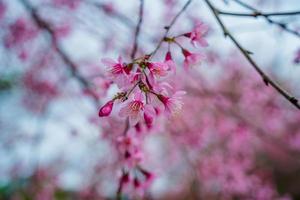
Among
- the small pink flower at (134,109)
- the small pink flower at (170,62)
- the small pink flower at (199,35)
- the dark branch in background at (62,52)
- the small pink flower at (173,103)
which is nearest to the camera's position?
the small pink flower at (134,109)

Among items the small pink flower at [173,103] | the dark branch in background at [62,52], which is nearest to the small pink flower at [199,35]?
the small pink flower at [173,103]

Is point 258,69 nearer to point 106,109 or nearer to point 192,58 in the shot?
point 192,58

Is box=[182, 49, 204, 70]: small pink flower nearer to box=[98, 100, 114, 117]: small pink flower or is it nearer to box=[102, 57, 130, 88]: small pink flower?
box=[102, 57, 130, 88]: small pink flower

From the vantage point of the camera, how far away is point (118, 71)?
1529 millimetres

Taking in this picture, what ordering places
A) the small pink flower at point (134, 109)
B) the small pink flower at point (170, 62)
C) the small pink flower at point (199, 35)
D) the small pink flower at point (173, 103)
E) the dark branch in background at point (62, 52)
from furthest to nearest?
the dark branch in background at point (62, 52) < the small pink flower at point (199, 35) < the small pink flower at point (170, 62) < the small pink flower at point (173, 103) < the small pink flower at point (134, 109)

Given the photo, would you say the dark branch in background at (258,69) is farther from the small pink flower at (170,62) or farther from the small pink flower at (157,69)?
the small pink flower at (157,69)

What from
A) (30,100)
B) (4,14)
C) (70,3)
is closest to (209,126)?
(70,3)

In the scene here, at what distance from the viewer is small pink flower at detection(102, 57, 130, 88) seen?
4.79 feet

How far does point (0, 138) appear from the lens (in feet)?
35.6

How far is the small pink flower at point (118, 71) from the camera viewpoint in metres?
1.46

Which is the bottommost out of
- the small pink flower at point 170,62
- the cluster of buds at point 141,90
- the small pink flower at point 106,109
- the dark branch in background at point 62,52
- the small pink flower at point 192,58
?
the small pink flower at point 106,109

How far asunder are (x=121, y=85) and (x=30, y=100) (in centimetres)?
803

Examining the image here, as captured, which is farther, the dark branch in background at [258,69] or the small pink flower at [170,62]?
the small pink flower at [170,62]

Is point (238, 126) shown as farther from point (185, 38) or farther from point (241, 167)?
point (185, 38)
